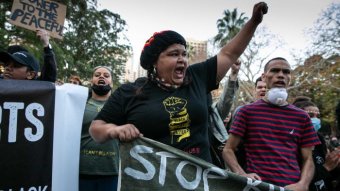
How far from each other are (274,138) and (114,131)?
1126 millimetres

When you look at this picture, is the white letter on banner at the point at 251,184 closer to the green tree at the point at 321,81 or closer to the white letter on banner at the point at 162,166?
the white letter on banner at the point at 162,166

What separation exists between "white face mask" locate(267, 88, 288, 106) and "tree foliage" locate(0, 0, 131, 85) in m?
7.96

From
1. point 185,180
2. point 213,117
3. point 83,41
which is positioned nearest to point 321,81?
point 83,41

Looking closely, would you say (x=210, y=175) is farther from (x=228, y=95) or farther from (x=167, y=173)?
(x=228, y=95)

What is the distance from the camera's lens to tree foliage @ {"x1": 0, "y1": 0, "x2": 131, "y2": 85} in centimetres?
997

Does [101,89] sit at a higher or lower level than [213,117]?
higher

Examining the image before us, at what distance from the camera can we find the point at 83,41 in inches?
573

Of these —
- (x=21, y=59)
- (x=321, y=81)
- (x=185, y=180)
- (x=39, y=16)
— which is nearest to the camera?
(x=185, y=180)

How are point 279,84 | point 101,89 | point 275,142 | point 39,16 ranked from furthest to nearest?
point 39,16, point 101,89, point 279,84, point 275,142

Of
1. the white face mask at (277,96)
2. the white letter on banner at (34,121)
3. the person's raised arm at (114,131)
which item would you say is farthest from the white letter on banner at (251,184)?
the white letter on banner at (34,121)

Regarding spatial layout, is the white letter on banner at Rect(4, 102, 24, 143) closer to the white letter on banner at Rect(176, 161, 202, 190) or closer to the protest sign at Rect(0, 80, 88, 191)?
the protest sign at Rect(0, 80, 88, 191)

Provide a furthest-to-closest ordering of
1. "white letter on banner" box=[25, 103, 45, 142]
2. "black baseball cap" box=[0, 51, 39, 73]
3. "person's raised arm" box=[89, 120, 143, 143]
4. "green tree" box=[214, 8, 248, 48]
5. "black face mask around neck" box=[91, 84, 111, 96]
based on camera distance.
Answer: "green tree" box=[214, 8, 248, 48]
"black face mask around neck" box=[91, 84, 111, 96]
"black baseball cap" box=[0, 51, 39, 73]
"white letter on banner" box=[25, 103, 45, 142]
"person's raised arm" box=[89, 120, 143, 143]

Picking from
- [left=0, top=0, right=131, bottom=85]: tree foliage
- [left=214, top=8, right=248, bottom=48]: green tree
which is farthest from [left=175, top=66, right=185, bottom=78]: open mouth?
[left=214, top=8, right=248, bottom=48]: green tree

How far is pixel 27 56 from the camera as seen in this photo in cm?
314
